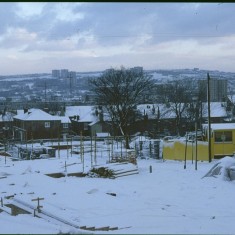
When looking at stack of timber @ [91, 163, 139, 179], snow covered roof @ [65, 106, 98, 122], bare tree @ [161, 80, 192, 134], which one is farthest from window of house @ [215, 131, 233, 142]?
snow covered roof @ [65, 106, 98, 122]

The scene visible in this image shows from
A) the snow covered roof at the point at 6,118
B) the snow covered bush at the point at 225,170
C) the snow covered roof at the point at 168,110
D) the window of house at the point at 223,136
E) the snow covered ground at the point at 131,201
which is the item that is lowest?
the snow covered ground at the point at 131,201

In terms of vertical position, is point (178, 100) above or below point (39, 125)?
above

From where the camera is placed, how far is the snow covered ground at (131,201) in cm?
1063

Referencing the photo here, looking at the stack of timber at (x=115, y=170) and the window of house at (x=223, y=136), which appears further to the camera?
the window of house at (x=223, y=136)

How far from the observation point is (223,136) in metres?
27.3

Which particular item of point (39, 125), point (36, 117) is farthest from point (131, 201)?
point (36, 117)

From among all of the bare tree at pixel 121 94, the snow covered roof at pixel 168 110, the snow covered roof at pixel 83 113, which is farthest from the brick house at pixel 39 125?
the bare tree at pixel 121 94

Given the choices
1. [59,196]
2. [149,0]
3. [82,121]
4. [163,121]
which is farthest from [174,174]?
[82,121]

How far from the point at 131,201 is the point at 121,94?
Result: 98.2 feet

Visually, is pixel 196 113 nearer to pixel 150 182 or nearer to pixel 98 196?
pixel 150 182

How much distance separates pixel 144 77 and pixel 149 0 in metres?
44.2

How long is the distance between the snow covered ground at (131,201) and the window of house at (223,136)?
4213 mm

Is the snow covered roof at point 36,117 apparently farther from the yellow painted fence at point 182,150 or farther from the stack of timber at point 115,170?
the stack of timber at point 115,170

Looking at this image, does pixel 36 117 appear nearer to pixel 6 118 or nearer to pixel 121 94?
pixel 6 118
